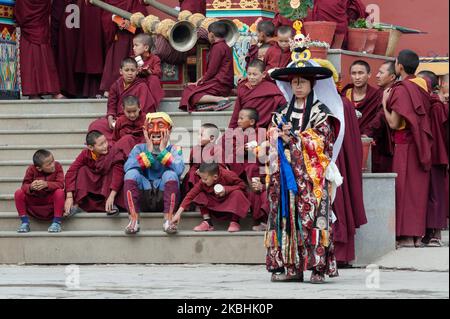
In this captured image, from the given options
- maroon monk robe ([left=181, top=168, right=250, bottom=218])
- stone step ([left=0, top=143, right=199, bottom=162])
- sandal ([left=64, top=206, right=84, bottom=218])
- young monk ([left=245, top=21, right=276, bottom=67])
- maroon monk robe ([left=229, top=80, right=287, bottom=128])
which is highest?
young monk ([left=245, top=21, right=276, bottom=67])

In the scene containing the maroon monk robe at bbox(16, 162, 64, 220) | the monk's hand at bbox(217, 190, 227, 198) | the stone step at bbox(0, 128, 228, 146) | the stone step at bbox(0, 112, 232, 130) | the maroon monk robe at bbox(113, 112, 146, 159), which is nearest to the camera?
the monk's hand at bbox(217, 190, 227, 198)

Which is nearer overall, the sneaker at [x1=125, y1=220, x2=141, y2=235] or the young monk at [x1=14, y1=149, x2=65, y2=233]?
the sneaker at [x1=125, y1=220, x2=141, y2=235]

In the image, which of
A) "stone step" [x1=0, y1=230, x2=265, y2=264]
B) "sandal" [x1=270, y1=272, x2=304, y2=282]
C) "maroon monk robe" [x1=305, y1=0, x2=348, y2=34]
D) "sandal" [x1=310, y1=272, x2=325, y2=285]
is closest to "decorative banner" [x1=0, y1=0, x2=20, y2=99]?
"maroon monk robe" [x1=305, y1=0, x2=348, y2=34]

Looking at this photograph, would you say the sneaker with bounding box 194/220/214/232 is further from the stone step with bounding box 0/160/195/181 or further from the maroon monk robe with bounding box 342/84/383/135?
the stone step with bounding box 0/160/195/181

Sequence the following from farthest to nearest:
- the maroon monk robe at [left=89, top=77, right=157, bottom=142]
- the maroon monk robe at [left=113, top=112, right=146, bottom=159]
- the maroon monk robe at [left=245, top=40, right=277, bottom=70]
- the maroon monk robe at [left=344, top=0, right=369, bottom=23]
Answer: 1. the maroon monk robe at [left=344, top=0, right=369, bottom=23]
2. the maroon monk robe at [left=245, top=40, right=277, bottom=70]
3. the maroon monk robe at [left=89, top=77, right=157, bottom=142]
4. the maroon monk robe at [left=113, top=112, right=146, bottom=159]

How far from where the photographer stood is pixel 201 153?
574 inches

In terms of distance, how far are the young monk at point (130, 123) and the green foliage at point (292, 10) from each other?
1.91 meters

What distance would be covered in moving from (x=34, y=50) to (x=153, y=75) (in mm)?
2138

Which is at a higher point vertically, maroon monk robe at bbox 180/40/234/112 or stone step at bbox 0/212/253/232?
maroon monk robe at bbox 180/40/234/112

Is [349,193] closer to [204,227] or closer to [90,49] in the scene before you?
[204,227]

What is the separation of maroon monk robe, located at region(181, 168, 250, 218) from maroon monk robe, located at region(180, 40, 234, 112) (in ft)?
6.71

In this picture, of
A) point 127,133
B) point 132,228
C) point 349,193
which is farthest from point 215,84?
point 349,193

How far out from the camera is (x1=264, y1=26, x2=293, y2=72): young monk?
52.3 feet

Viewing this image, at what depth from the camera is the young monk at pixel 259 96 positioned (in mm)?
14922
